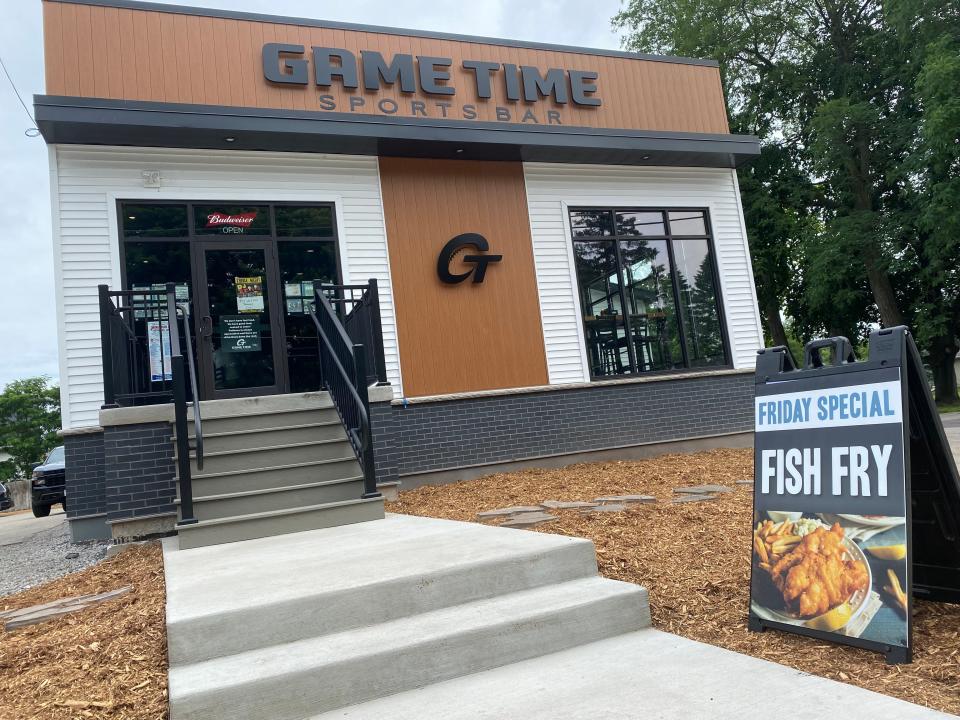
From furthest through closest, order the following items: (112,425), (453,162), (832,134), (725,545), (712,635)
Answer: (832,134), (453,162), (112,425), (725,545), (712,635)

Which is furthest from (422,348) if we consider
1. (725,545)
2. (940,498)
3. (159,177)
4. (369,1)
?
(369,1)

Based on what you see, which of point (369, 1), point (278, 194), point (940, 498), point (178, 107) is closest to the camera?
point (940, 498)

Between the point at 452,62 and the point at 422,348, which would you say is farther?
the point at 452,62

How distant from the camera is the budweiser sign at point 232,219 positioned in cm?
764

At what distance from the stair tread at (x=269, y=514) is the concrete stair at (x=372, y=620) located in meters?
0.98

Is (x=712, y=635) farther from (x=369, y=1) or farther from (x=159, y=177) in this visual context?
(x=369, y=1)

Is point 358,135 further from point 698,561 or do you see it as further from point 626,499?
point 698,561

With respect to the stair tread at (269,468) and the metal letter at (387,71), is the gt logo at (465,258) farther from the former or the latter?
the stair tread at (269,468)

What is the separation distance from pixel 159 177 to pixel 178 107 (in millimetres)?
807

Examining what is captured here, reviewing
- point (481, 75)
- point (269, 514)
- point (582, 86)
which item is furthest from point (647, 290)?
point (269, 514)

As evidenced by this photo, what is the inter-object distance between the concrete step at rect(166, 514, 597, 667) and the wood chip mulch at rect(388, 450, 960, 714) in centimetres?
49

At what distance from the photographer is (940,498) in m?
2.57

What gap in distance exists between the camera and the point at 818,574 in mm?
2629

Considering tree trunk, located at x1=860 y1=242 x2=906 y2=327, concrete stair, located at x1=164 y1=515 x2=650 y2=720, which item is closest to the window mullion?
concrete stair, located at x1=164 y1=515 x2=650 y2=720
